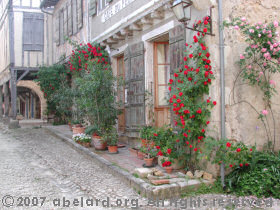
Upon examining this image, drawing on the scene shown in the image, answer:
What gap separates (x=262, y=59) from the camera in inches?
169

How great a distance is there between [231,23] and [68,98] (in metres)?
6.43

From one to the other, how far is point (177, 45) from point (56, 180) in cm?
313

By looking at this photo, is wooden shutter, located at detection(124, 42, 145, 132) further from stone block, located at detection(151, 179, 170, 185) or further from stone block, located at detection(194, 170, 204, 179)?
stone block, located at detection(151, 179, 170, 185)

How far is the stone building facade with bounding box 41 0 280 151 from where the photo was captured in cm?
430

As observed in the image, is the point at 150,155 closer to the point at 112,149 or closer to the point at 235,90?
the point at 112,149

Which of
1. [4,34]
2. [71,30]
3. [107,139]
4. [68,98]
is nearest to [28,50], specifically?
[4,34]

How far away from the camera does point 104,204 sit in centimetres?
379

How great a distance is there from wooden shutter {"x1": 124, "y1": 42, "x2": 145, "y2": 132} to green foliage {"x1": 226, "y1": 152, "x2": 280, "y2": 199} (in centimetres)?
257

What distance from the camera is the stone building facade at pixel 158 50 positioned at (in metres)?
4.30

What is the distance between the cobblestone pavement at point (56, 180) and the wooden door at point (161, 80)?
1.65 meters

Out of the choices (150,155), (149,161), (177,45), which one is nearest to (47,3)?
(177,45)

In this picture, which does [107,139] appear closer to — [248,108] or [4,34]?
[248,108]

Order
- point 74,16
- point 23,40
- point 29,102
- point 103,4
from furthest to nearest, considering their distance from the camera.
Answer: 1. point 29,102
2. point 23,40
3. point 74,16
4. point 103,4

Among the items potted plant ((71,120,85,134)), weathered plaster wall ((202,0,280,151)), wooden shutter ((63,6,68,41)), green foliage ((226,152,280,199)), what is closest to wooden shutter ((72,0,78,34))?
wooden shutter ((63,6,68,41))
